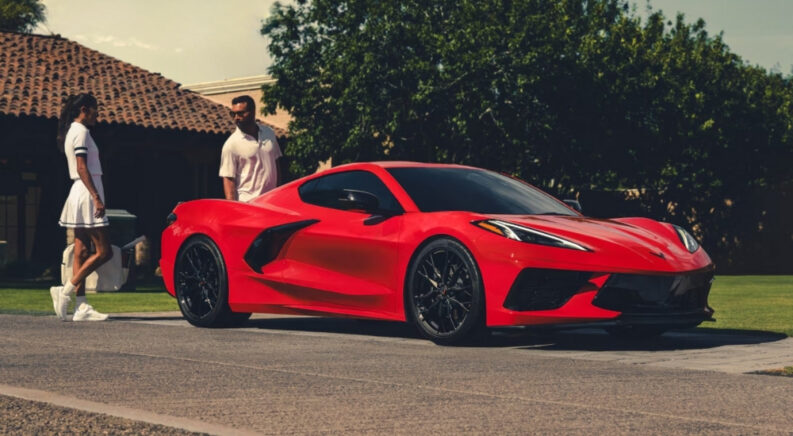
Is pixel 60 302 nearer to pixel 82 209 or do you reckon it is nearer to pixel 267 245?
pixel 82 209

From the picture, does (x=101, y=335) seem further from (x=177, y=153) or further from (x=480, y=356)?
→ (x=177, y=153)

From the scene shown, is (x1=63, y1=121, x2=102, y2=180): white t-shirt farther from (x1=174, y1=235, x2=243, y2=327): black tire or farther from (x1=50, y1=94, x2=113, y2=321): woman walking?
(x1=174, y1=235, x2=243, y2=327): black tire

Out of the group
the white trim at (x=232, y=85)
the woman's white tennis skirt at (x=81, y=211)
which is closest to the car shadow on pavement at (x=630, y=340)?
the woman's white tennis skirt at (x=81, y=211)

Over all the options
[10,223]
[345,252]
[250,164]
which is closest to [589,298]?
[345,252]

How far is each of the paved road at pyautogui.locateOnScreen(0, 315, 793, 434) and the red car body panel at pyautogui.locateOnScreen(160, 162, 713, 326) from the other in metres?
A: 0.27

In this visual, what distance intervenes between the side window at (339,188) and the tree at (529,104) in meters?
20.0

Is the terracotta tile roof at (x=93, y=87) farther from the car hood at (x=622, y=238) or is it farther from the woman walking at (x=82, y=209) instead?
the car hood at (x=622, y=238)

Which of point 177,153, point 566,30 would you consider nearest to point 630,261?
point 177,153

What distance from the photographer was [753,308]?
44.2 feet

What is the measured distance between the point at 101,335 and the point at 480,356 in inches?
116

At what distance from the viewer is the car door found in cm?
834

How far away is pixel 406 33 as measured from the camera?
30391mm

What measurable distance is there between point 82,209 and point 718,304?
787cm

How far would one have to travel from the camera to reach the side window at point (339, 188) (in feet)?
28.6
